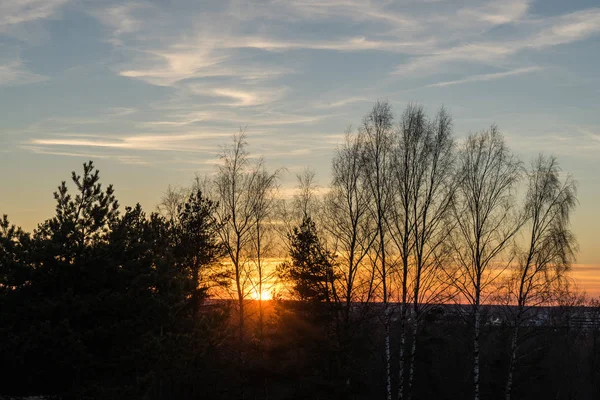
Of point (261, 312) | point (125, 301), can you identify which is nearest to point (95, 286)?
point (125, 301)

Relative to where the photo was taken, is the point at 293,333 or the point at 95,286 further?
the point at 293,333

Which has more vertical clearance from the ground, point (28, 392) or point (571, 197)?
point (571, 197)

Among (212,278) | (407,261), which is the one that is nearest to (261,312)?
(212,278)

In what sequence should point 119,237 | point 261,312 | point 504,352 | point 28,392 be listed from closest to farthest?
point 28,392, point 119,237, point 261,312, point 504,352

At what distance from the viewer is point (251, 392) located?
40.8m

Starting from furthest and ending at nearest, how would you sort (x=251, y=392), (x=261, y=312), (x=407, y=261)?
(x=261, y=312) < (x=251, y=392) < (x=407, y=261)

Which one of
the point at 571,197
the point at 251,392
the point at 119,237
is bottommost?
the point at 251,392

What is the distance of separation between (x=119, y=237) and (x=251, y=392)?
18831 mm

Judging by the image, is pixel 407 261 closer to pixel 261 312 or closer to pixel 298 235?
pixel 298 235

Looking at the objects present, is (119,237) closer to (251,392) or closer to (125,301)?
(125,301)

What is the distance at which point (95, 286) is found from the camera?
957 inches

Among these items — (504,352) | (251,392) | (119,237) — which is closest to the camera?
(119,237)

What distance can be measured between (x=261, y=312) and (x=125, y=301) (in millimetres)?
24314

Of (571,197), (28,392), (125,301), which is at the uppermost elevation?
(571,197)
